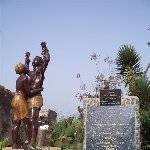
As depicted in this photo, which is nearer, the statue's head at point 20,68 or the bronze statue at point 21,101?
the bronze statue at point 21,101

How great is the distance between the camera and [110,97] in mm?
6926

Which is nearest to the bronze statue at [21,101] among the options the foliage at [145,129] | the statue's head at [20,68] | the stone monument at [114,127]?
the statue's head at [20,68]

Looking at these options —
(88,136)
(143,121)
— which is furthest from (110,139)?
(143,121)

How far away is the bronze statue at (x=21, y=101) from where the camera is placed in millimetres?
8641

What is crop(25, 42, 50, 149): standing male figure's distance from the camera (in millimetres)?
8648

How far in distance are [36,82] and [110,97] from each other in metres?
2.54

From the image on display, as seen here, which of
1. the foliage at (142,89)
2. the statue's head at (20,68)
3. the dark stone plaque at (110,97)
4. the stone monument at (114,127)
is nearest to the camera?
the stone monument at (114,127)

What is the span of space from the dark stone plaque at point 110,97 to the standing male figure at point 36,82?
7.39ft

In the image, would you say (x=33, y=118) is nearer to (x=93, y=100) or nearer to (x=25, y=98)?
(x=25, y=98)

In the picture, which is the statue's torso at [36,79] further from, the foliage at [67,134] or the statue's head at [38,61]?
the foliage at [67,134]

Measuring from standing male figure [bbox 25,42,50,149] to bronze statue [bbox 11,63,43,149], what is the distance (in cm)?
12

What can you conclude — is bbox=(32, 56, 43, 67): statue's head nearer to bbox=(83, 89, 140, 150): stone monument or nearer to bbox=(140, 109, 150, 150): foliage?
bbox=(83, 89, 140, 150): stone monument

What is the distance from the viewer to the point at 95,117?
6871 mm

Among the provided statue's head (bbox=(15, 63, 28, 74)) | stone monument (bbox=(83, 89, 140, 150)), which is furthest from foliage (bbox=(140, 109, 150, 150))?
statue's head (bbox=(15, 63, 28, 74))
